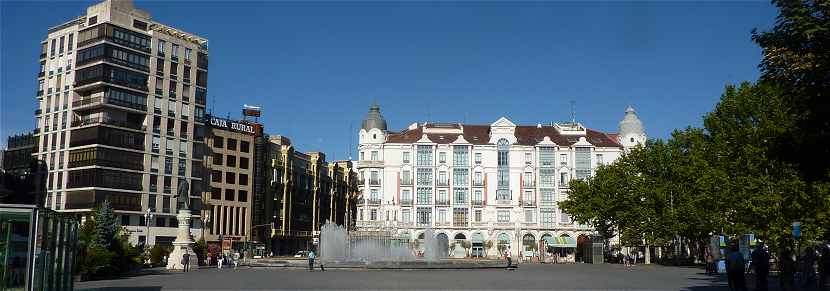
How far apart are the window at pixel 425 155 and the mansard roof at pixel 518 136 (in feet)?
3.95

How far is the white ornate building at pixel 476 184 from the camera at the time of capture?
93.4 m

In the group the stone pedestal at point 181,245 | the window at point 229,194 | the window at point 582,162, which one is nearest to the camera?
the stone pedestal at point 181,245

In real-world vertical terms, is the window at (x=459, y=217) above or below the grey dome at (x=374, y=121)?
below

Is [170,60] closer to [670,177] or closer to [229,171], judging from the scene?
[229,171]

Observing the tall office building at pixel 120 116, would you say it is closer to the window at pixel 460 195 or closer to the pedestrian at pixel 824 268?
the window at pixel 460 195

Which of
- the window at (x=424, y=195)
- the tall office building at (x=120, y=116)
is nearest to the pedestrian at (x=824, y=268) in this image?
the tall office building at (x=120, y=116)

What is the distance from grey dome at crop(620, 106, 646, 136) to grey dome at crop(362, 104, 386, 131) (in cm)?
3087

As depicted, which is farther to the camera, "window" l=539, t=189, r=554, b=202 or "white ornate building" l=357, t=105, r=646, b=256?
"window" l=539, t=189, r=554, b=202

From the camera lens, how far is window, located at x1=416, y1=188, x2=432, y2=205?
9394 centimetres

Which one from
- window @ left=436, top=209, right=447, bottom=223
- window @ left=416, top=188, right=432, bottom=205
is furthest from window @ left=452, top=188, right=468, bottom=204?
window @ left=416, top=188, right=432, bottom=205

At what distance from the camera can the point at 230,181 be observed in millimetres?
93625

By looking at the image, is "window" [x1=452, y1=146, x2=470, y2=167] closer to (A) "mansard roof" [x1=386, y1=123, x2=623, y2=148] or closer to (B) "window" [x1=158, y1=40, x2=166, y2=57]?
(A) "mansard roof" [x1=386, y1=123, x2=623, y2=148]

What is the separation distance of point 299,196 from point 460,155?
29699mm

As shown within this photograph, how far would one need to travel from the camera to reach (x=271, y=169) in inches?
4097
